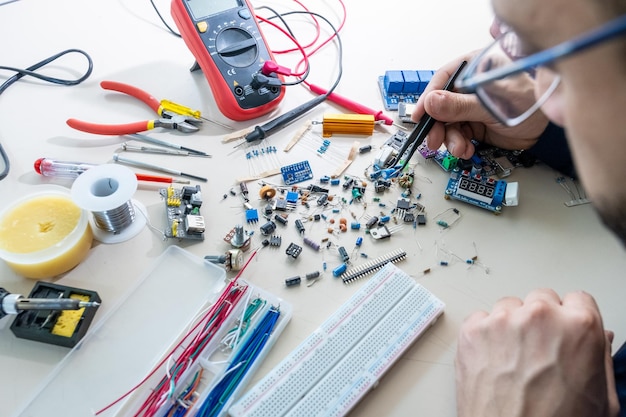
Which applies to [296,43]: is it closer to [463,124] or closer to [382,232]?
[463,124]

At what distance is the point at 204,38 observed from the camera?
131 cm

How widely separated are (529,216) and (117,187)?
1006 mm

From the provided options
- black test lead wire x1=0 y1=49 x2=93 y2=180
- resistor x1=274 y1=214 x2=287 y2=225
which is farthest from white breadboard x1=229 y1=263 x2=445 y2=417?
black test lead wire x1=0 y1=49 x2=93 y2=180

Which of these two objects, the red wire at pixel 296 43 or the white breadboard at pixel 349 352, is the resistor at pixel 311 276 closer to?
the white breadboard at pixel 349 352

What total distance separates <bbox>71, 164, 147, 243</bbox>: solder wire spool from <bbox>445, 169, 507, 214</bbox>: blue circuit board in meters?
0.79

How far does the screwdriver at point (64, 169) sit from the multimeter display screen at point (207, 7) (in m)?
0.51

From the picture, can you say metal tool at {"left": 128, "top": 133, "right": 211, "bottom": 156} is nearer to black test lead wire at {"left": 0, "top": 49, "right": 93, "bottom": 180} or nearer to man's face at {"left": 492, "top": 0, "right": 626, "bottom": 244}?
black test lead wire at {"left": 0, "top": 49, "right": 93, "bottom": 180}

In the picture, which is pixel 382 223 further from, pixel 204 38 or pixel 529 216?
pixel 204 38

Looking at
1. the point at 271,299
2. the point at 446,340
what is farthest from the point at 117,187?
the point at 446,340

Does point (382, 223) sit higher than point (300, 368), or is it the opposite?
point (382, 223)

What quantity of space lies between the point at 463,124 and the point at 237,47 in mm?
687

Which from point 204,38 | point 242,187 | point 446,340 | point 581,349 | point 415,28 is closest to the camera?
point 581,349

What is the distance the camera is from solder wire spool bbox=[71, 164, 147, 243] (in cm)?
99

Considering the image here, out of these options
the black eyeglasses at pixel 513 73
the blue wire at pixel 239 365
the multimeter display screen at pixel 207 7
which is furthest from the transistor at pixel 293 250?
the multimeter display screen at pixel 207 7
